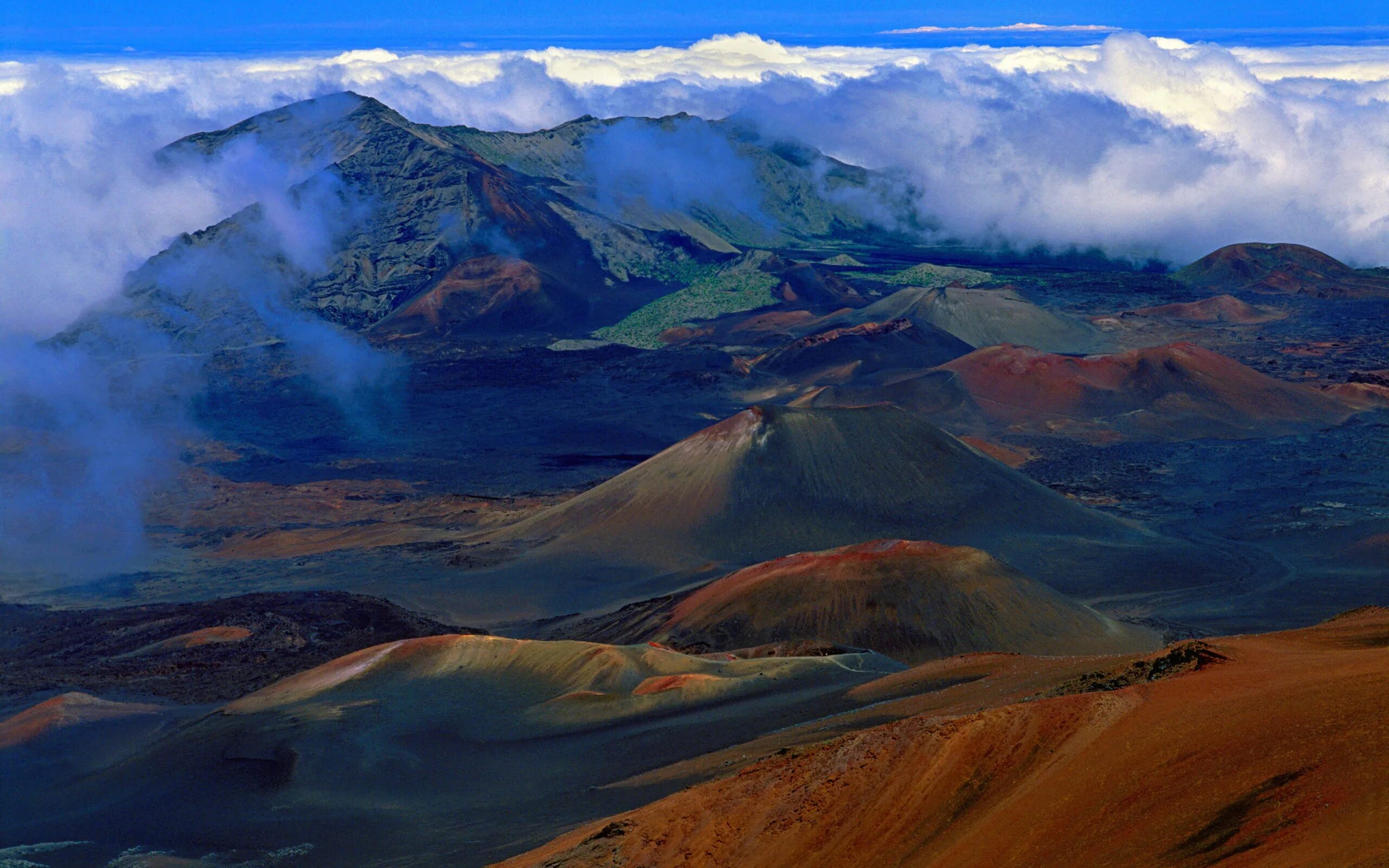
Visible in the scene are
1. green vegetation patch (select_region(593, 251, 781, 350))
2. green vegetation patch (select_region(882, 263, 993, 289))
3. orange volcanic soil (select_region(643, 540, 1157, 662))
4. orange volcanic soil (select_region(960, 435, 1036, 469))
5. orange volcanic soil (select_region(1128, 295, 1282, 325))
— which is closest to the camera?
orange volcanic soil (select_region(643, 540, 1157, 662))

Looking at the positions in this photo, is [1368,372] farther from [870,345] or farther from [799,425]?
[799,425]

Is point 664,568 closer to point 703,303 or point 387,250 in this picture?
point 703,303

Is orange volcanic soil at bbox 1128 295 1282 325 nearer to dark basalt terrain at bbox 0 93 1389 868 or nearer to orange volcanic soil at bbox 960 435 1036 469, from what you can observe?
dark basalt terrain at bbox 0 93 1389 868

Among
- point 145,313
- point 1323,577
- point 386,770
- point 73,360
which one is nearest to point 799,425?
point 1323,577

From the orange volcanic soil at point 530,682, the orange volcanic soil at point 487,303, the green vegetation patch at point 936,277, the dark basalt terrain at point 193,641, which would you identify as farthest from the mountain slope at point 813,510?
the green vegetation patch at point 936,277

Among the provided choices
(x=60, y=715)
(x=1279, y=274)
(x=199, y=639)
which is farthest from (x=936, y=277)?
(x=60, y=715)

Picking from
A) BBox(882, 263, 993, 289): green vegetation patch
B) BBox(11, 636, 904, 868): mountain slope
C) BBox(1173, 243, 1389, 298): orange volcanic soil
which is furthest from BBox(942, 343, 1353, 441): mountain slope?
BBox(882, 263, 993, 289): green vegetation patch
